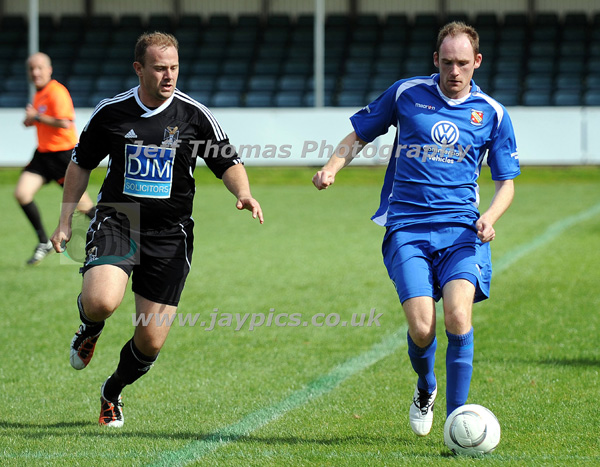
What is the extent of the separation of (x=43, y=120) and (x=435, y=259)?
22.3 ft

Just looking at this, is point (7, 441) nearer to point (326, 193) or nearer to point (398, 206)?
point (398, 206)

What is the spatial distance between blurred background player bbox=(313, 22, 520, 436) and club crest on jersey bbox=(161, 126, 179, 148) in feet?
2.48

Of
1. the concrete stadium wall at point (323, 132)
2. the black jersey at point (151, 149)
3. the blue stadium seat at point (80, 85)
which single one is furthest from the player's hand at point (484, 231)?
the blue stadium seat at point (80, 85)

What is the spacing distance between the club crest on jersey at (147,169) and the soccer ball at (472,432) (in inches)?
73.1

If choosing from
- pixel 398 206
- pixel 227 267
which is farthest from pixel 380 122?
pixel 227 267

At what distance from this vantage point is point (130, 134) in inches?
185

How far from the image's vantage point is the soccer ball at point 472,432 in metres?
4.11

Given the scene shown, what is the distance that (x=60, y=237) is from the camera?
15.6 ft

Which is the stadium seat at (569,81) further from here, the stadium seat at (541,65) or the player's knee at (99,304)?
the player's knee at (99,304)

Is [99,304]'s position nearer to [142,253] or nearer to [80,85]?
[142,253]

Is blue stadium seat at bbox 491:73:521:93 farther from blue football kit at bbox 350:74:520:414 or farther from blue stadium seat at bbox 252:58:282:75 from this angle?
blue football kit at bbox 350:74:520:414

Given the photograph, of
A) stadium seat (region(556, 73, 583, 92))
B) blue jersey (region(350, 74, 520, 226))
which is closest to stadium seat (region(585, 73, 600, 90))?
stadium seat (region(556, 73, 583, 92))

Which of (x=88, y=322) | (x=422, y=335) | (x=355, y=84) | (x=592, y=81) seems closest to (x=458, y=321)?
(x=422, y=335)

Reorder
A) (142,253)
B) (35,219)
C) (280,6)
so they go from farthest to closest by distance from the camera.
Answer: (280,6) < (35,219) < (142,253)
